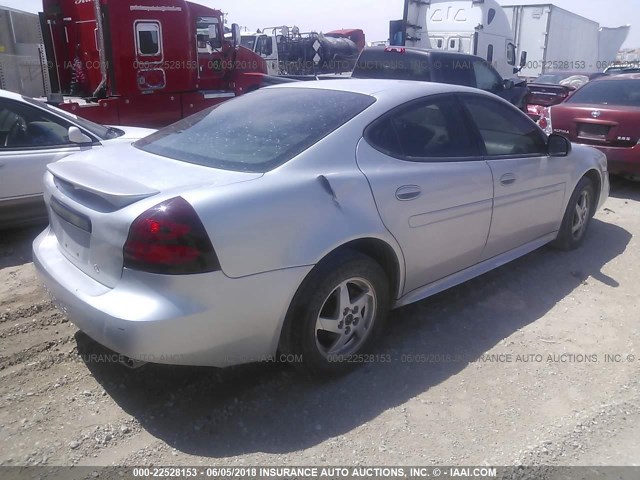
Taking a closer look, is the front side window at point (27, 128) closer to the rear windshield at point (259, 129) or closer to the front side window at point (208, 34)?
the rear windshield at point (259, 129)

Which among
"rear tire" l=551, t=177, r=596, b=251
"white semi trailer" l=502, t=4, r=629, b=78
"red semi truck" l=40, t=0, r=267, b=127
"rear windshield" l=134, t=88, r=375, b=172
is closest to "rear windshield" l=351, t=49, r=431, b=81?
"red semi truck" l=40, t=0, r=267, b=127

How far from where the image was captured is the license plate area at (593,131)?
7.22m

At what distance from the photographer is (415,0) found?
1421 centimetres

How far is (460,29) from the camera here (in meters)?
13.5

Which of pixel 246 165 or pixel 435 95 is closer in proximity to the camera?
pixel 246 165

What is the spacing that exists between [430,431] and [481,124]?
2163 millimetres

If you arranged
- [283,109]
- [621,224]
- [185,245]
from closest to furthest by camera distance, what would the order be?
[185,245], [283,109], [621,224]

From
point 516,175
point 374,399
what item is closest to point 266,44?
point 516,175

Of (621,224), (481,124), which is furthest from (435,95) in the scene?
(621,224)

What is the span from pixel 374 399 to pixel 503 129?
2.32m

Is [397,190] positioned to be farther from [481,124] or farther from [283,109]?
[481,124]

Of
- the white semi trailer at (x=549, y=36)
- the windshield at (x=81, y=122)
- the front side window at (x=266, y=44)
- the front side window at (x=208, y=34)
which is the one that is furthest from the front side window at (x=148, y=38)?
the white semi trailer at (x=549, y=36)

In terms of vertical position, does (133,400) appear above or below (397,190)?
below

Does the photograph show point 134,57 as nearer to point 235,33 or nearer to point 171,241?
point 235,33
